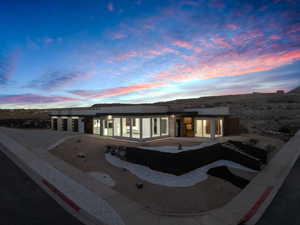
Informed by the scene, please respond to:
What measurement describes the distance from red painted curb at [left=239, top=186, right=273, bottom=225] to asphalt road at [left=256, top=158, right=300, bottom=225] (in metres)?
0.31

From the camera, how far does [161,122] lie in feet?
63.4

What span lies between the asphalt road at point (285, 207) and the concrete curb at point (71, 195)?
5.35m

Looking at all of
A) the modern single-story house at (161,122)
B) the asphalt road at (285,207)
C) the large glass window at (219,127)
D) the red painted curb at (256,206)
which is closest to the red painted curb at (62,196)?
the red painted curb at (256,206)

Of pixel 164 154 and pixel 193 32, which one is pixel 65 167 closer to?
pixel 164 154

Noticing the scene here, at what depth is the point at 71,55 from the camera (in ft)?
79.4

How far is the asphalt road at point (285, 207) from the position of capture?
592 centimetres

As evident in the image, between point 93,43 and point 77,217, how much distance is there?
836 inches

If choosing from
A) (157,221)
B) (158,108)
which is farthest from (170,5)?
(157,221)

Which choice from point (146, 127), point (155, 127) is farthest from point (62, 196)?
point (155, 127)

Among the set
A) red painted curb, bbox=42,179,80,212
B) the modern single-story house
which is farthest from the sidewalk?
the modern single-story house

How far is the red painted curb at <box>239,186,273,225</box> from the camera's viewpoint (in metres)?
5.82

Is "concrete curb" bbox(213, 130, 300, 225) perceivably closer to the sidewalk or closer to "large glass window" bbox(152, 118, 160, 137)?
the sidewalk

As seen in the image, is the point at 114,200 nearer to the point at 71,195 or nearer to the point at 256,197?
the point at 71,195

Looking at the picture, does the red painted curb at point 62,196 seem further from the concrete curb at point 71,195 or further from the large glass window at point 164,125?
the large glass window at point 164,125
